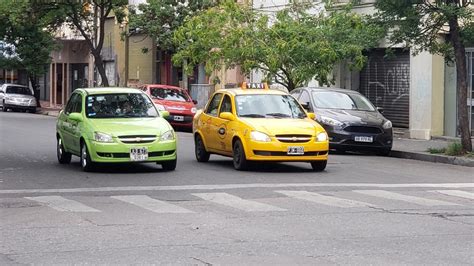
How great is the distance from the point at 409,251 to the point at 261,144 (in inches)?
313

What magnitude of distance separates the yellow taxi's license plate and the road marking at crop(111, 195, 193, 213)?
13.7ft

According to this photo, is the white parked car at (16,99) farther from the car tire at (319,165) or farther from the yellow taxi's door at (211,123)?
the car tire at (319,165)

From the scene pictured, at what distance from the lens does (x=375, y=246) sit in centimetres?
941

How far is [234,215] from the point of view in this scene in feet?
38.1

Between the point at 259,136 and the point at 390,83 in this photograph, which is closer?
the point at 259,136

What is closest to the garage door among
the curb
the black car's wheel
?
the black car's wheel

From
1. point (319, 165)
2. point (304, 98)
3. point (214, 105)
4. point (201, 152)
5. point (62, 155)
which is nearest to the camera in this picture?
point (319, 165)

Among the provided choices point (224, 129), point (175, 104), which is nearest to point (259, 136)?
point (224, 129)

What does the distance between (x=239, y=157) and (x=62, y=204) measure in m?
5.41

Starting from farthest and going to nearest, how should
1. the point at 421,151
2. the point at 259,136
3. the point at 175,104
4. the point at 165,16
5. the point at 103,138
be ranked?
the point at 165,16 → the point at 175,104 → the point at 421,151 → the point at 259,136 → the point at 103,138

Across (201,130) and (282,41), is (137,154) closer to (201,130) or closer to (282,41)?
(201,130)

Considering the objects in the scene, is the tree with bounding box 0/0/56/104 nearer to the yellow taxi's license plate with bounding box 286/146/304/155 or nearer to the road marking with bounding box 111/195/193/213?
the yellow taxi's license plate with bounding box 286/146/304/155

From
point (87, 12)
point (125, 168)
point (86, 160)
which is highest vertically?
point (87, 12)

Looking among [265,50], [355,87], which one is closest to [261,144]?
[265,50]
